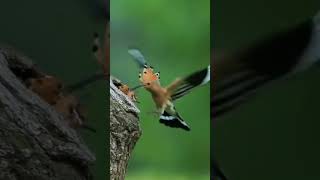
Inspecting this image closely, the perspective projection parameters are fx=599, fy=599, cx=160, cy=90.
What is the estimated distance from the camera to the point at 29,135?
10.6 feet

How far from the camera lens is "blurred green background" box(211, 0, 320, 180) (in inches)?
153

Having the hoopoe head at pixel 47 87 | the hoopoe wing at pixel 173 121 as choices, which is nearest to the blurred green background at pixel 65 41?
the hoopoe head at pixel 47 87

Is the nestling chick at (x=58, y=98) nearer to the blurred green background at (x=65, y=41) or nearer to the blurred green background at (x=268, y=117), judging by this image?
the blurred green background at (x=65, y=41)

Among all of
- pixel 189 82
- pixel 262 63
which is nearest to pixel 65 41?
pixel 189 82

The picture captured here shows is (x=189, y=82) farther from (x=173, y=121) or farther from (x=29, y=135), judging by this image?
(x=29, y=135)

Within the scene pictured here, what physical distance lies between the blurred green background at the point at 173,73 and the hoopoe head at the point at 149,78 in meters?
0.03

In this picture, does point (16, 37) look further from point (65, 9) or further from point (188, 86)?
point (188, 86)

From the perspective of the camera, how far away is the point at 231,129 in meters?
3.89

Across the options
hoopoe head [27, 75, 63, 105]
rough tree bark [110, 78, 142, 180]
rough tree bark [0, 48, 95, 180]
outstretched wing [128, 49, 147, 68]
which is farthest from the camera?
outstretched wing [128, 49, 147, 68]

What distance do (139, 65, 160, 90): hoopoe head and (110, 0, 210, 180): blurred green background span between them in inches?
1.3

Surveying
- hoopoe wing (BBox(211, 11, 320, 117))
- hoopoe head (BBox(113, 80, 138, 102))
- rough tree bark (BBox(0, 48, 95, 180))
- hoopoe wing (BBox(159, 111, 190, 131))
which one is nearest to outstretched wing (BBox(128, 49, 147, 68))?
hoopoe head (BBox(113, 80, 138, 102))

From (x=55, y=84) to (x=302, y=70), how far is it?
1.62 metres

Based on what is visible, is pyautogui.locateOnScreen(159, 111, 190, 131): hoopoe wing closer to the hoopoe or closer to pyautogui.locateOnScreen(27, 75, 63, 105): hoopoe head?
the hoopoe

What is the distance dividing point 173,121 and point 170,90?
202mm
